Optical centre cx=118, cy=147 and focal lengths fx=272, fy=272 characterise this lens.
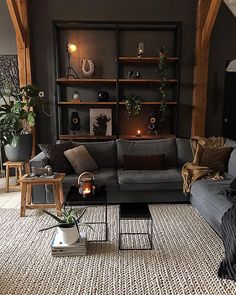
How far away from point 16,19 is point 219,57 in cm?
353

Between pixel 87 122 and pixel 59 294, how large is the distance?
3.46 metres

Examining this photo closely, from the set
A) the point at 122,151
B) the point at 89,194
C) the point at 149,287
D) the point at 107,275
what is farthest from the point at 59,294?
the point at 122,151

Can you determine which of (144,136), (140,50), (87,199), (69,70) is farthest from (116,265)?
(69,70)

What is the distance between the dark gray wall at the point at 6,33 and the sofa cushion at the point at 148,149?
8.63 feet

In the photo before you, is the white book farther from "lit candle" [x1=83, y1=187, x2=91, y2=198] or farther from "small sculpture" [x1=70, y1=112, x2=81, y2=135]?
"small sculpture" [x1=70, y1=112, x2=81, y2=135]

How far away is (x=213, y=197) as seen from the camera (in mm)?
2654

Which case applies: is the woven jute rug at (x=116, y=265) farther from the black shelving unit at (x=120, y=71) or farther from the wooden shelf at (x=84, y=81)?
the wooden shelf at (x=84, y=81)

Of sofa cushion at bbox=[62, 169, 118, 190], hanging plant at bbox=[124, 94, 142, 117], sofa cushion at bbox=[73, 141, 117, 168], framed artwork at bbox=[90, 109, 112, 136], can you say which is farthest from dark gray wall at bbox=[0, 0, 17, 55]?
sofa cushion at bbox=[62, 169, 118, 190]

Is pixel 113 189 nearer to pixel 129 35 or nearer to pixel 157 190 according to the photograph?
pixel 157 190

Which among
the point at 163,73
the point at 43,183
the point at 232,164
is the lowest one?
the point at 43,183

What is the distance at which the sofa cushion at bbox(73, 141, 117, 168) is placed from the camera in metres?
3.81

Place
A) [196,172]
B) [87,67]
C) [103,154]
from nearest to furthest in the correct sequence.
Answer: [196,172], [103,154], [87,67]

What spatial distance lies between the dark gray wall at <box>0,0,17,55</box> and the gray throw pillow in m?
2.41

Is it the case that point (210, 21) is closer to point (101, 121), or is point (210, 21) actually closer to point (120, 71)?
point (120, 71)
